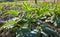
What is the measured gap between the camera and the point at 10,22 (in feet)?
12.9

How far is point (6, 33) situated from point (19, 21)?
1.21 feet

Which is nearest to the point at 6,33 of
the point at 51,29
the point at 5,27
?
the point at 5,27

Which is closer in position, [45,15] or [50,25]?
[50,25]

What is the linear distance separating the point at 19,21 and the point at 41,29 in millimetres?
509

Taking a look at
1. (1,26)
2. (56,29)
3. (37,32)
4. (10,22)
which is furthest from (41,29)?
(1,26)

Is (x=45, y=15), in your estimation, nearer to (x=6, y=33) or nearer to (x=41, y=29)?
(x=41, y=29)

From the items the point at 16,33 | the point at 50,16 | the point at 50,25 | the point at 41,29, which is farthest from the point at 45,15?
the point at 16,33

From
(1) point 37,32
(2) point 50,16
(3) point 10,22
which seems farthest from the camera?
(2) point 50,16

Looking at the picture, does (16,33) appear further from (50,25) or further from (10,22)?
(50,25)

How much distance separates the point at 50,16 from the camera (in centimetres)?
436

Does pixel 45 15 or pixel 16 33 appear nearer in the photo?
pixel 16 33

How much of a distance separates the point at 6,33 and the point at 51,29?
0.87m

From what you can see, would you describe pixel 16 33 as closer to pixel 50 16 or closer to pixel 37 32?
pixel 37 32

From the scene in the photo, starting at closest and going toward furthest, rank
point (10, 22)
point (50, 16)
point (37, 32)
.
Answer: point (37, 32), point (10, 22), point (50, 16)
